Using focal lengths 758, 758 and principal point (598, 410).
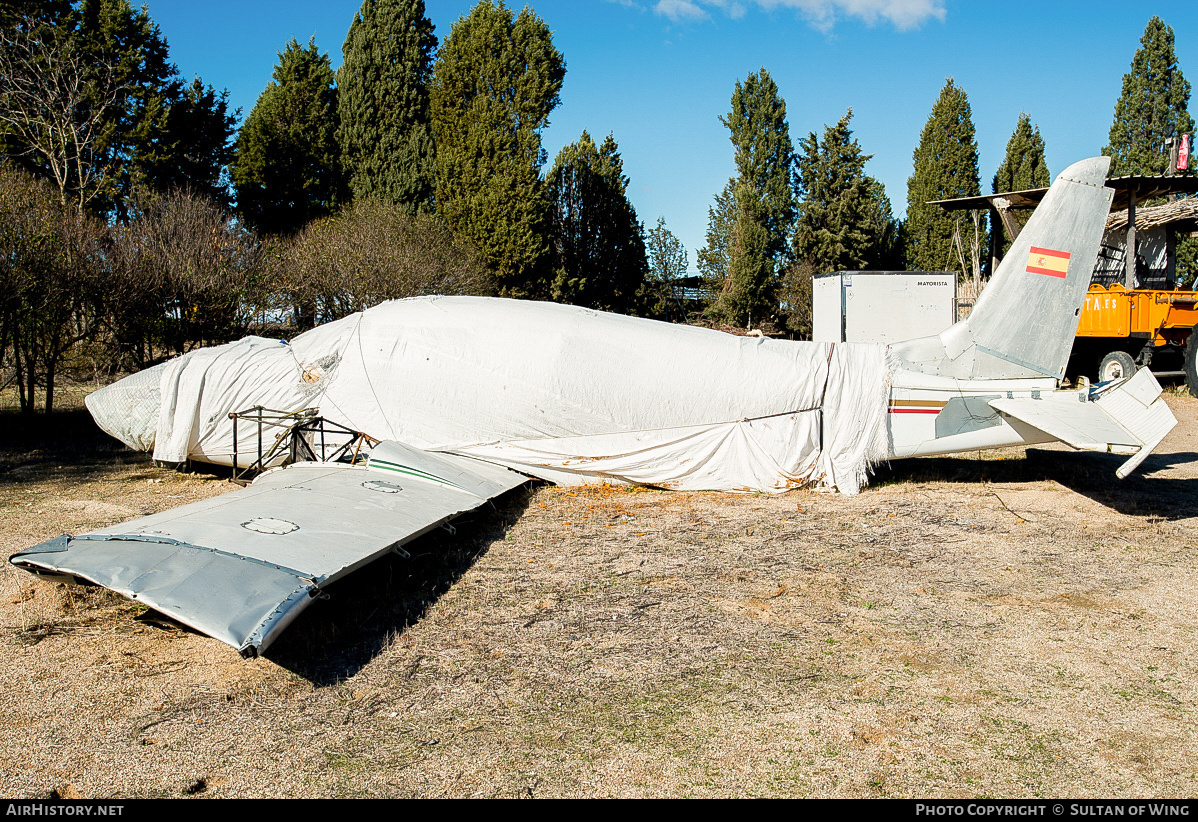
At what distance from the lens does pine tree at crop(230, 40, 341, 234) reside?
110 ft

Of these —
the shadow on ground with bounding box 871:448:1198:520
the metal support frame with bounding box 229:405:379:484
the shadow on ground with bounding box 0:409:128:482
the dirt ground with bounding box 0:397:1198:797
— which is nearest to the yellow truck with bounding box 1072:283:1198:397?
the shadow on ground with bounding box 871:448:1198:520

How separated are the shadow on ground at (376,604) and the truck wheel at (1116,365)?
1489cm

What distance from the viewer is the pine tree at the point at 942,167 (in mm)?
42528

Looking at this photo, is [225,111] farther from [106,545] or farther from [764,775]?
[764,775]

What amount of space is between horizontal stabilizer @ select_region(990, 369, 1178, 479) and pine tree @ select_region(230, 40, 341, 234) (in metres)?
30.8

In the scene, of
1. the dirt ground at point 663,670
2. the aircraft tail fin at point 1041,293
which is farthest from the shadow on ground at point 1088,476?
the aircraft tail fin at point 1041,293

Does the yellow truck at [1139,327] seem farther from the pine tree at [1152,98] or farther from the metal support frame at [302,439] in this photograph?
the pine tree at [1152,98]

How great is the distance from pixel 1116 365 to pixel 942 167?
1191 inches

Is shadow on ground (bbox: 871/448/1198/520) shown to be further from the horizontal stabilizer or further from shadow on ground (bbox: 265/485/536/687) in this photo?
shadow on ground (bbox: 265/485/536/687)

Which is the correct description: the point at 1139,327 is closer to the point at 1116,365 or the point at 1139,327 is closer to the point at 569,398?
the point at 1116,365

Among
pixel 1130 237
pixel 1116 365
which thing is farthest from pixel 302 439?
pixel 1116 365

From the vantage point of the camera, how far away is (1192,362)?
16.0m

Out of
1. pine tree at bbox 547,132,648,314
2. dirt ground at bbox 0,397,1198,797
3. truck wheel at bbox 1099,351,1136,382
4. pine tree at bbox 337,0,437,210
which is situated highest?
pine tree at bbox 337,0,437,210

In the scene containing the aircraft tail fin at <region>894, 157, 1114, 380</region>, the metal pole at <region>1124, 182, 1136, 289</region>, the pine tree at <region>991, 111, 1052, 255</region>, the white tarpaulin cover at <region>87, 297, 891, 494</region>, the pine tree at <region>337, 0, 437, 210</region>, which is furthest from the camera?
the pine tree at <region>991, 111, 1052, 255</region>
